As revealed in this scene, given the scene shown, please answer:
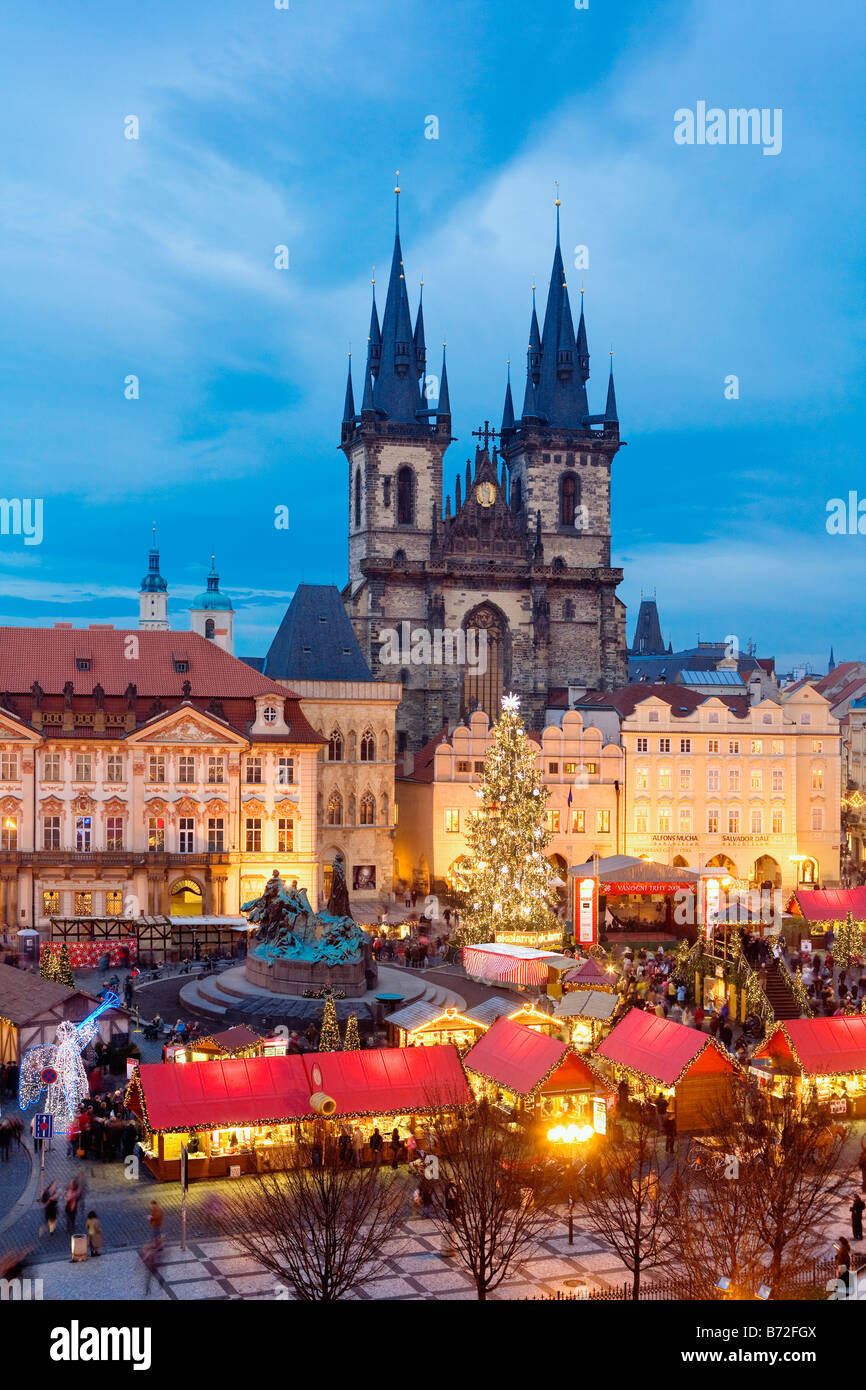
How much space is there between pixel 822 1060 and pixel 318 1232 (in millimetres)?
14982

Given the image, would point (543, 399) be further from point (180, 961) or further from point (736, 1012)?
point (736, 1012)

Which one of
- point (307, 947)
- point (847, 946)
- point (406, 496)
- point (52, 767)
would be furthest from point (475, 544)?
point (307, 947)

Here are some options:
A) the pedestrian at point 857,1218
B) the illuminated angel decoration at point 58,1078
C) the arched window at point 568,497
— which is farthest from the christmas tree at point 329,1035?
the arched window at point 568,497

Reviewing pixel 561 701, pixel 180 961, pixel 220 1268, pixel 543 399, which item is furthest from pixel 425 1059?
pixel 543 399

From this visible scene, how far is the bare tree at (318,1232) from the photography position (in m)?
18.8

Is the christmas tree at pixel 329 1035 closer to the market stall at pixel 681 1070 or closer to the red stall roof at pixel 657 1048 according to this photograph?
the red stall roof at pixel 657 1048

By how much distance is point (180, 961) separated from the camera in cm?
5034

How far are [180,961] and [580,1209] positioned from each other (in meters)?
27.7

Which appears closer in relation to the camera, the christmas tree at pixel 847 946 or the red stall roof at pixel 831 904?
the christmas tree at pixel 847 946

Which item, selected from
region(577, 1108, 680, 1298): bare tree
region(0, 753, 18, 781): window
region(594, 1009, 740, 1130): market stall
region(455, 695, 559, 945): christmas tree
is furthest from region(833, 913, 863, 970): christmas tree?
region(0, 753, 18, 781): window

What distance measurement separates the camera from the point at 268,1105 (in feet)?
91.2

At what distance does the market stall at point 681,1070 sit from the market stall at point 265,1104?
166 inches

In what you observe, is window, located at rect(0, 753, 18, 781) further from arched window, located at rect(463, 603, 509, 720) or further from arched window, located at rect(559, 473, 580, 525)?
arched window, located at rect(559, 473, 580, 525)

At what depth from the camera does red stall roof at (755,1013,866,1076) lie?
3136 centimetres
